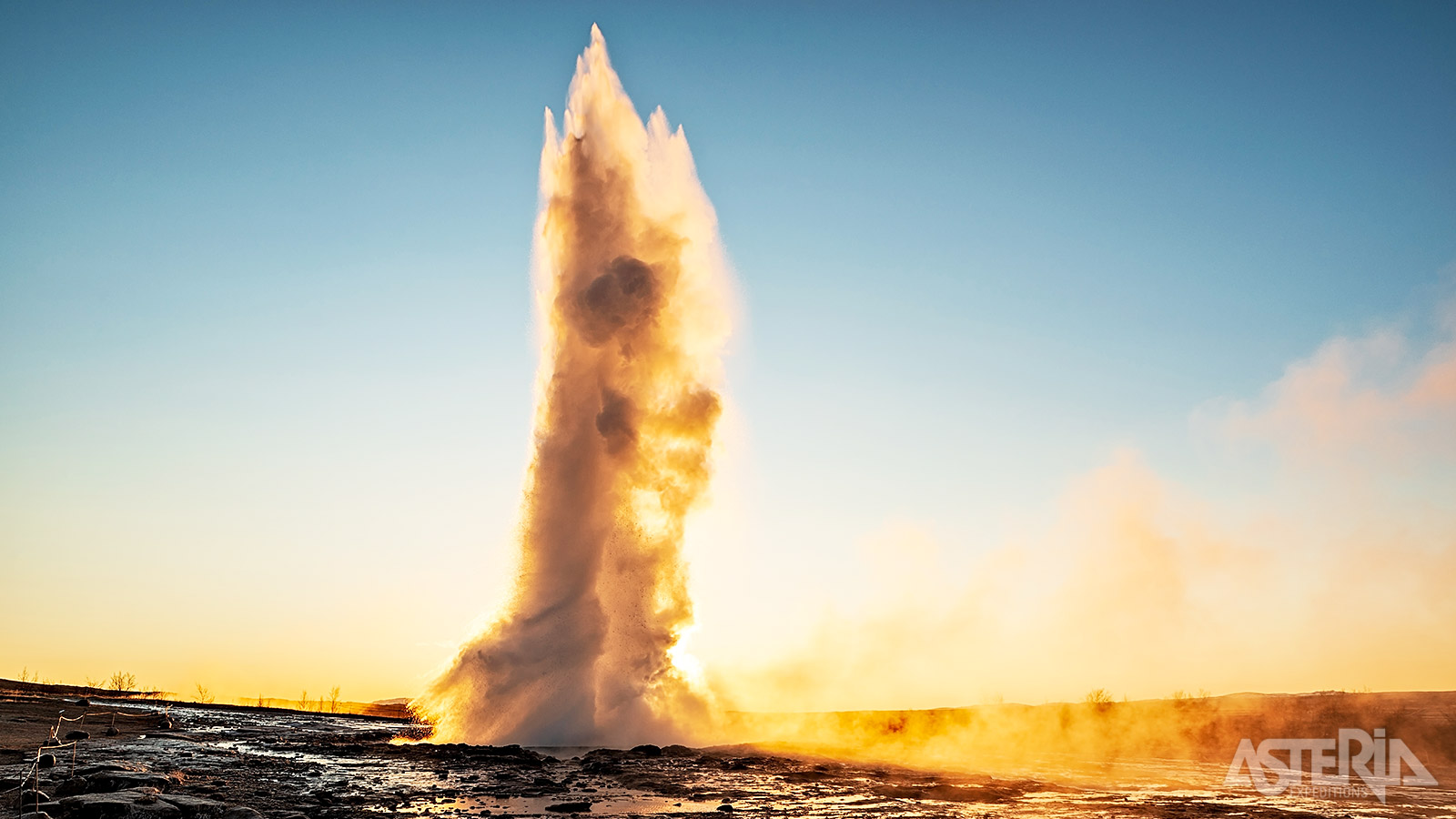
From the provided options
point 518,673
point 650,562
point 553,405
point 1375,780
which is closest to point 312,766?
point 518,673

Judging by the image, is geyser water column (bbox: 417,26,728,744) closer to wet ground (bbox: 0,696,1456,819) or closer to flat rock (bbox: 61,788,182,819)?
wet ground (bbox: 0,696,1456,819)

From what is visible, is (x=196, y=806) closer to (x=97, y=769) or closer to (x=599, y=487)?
(x=97, y=769)

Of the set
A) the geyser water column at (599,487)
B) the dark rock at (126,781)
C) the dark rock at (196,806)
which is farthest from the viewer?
the geyser water column at (599,487)

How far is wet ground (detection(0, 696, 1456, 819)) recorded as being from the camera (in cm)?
1505

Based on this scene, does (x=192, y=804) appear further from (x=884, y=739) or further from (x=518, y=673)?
(x=884, y=739)

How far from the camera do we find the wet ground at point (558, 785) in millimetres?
15055

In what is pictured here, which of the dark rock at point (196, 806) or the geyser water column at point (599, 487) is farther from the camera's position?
the geyser water column at point (599, 487)

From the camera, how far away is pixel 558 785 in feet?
63.4

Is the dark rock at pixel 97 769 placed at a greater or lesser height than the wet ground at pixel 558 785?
greater

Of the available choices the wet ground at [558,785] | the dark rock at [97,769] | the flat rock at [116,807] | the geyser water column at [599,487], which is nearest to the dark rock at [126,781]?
the wet ground at [558,785]

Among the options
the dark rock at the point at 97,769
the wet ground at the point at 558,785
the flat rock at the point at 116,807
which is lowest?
the wet ground at the point at 558,785

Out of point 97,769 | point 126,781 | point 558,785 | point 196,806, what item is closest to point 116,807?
point 196,806

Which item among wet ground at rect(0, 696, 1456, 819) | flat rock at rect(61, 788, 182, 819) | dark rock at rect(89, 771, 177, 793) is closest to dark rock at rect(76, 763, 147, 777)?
wet ground at rect(0, 696, 1456, 819)

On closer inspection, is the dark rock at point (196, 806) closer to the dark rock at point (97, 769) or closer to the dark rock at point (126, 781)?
the dark rock at point (126, 781)
